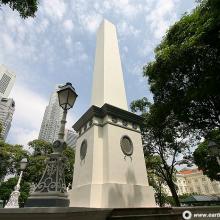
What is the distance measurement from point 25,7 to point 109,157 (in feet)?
19.7

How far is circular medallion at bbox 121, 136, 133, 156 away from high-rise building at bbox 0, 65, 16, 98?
98.6 meters

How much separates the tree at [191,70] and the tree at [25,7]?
19.2 ft

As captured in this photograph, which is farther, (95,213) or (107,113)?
(107,113)

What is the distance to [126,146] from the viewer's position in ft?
28.7

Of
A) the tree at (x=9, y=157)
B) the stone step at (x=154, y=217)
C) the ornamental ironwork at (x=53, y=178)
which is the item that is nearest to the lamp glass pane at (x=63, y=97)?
the ornamental ironwork at (x=53, y=178)

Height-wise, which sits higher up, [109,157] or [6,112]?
[6,112]

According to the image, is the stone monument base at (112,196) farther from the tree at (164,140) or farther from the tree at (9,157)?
the tree at (9,157)

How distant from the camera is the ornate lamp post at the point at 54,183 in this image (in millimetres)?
3844

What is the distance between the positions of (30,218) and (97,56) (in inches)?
429

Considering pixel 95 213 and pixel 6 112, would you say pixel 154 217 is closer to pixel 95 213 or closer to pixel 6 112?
pixel 95 213

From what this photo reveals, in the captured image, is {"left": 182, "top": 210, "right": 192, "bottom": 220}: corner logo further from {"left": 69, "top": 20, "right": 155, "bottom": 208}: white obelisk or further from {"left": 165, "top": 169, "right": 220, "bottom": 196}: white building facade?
{"left": 165, "top": 169, "right": 220, "bottom": 196}: white building facade

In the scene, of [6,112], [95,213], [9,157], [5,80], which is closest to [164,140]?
[95,213]

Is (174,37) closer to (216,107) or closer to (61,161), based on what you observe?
(216,107)

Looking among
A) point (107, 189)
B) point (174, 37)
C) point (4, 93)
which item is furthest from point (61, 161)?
point (4, 93)
